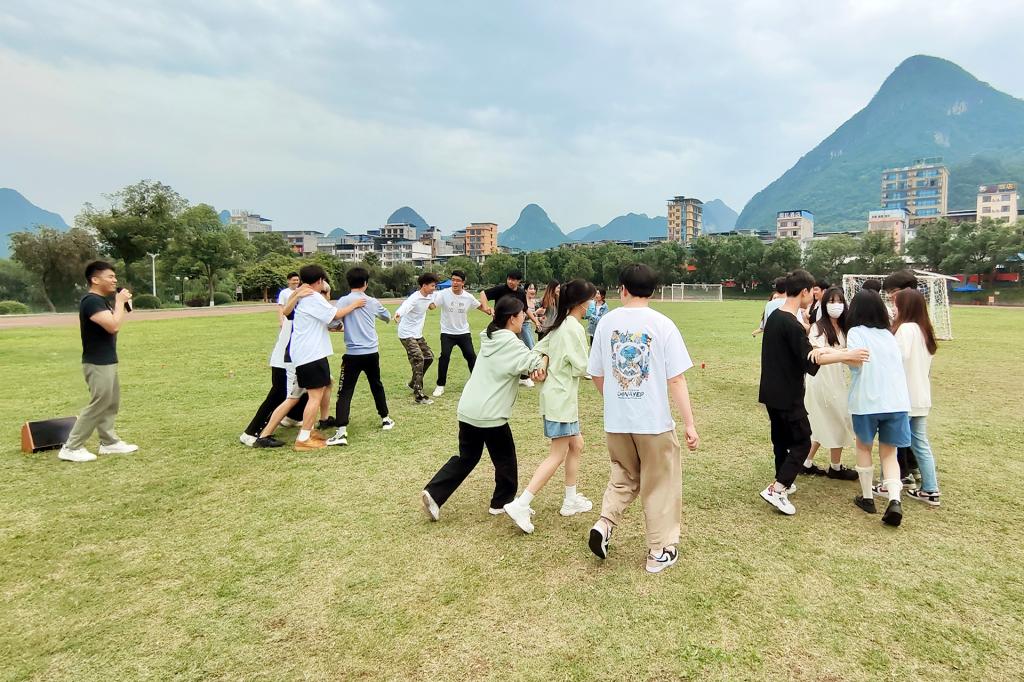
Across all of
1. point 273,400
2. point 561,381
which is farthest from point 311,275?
point 561,381

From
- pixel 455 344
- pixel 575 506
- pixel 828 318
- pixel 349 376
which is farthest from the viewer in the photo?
pixel 455 344

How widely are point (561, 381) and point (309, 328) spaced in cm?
329

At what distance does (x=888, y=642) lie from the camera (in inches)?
111

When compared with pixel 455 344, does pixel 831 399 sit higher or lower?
lower

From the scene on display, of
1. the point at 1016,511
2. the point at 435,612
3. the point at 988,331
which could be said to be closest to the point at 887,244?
the point at 988,331

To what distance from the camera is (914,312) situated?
472 centimetres

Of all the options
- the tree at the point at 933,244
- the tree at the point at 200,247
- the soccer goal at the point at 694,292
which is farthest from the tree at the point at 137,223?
the tree at the point at 933,244

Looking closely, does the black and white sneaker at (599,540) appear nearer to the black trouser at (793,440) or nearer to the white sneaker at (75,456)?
the black trouser at (793,440)

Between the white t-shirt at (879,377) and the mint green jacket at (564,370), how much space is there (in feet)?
7.23

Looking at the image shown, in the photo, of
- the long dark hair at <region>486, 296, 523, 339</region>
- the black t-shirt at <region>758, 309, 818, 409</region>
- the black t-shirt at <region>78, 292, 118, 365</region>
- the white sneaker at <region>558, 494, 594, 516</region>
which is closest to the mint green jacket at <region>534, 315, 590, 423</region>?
the long dark hair at <region>486, 296, 523, 339</region>

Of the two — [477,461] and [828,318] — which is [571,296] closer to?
[477,461]

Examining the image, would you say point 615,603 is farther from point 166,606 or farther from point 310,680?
point 166,606

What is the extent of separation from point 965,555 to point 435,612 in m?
3.56

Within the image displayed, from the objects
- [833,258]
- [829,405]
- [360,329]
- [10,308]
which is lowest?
[829,405]
